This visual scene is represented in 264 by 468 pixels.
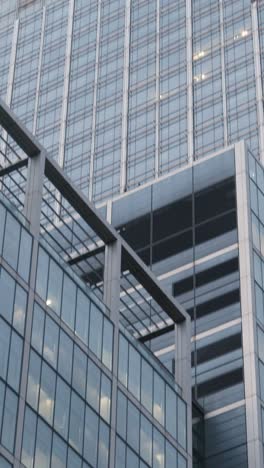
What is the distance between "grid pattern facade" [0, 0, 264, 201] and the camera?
166 m

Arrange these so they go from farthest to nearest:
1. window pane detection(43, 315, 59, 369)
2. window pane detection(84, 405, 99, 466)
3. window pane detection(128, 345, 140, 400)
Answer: window pane detection(128, 345, 140, 400) → window pane detection(84, 405, 99, 466) → window pane detection(43, 315, 59, 369)

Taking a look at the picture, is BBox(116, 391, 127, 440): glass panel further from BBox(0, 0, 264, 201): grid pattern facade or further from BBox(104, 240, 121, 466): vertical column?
BBox(0, 0, 264, 201): grid pattern facade

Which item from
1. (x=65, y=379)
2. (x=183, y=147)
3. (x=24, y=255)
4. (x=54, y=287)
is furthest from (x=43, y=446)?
(x=183, y=147)

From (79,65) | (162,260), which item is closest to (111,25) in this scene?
(79,65)

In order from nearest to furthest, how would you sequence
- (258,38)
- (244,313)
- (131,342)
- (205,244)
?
(131,342)
(244,313)
(205,244)
(258,38)

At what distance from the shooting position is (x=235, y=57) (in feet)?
566

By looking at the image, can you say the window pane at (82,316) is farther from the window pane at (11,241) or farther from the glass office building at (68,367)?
the window pane at (11,241)

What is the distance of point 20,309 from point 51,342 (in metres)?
3.15

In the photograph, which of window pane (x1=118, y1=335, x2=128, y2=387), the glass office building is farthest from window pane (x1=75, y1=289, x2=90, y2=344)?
window pane (x1=118, y1=335, x2=128, y2=387)

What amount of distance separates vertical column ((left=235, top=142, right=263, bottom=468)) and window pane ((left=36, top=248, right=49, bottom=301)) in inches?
1061

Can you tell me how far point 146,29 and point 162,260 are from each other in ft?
286

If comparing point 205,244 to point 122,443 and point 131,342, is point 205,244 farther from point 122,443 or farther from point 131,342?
point 122,443

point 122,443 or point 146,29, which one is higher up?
point 146,29

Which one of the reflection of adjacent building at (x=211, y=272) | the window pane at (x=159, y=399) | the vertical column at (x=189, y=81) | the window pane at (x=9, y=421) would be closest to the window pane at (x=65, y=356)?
the window pane at (x=9, y=421)
